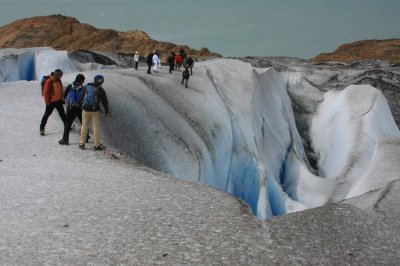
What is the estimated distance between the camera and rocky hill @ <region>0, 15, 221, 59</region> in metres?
95.6

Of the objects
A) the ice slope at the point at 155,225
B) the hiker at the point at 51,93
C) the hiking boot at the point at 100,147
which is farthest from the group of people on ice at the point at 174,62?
the ice slope at the point at 155,225

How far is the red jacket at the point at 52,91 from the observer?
583 inches

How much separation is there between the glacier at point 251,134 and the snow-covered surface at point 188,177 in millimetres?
89

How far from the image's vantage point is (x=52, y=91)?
14891 millimetres

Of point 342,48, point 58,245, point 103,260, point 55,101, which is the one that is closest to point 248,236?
point 103,260

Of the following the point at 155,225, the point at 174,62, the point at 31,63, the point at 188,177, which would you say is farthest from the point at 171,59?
the point at 31,63

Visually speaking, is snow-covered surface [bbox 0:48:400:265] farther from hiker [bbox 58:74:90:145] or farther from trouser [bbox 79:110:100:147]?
trouser [bbox 79:110:100:147]

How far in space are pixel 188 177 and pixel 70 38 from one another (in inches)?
3337

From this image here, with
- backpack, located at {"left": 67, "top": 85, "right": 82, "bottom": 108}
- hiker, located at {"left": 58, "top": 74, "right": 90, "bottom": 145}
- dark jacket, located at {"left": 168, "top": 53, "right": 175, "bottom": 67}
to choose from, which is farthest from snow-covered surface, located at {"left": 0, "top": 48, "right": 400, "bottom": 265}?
backpack, located at {"left": 67, "top": 85, "right": 82, "bottom": 108}

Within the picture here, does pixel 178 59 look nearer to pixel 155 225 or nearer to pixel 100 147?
pixel 100 147

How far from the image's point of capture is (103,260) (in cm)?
718

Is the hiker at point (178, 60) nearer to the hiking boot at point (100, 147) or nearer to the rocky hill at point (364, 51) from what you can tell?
the hiking boot at point (100, 147)

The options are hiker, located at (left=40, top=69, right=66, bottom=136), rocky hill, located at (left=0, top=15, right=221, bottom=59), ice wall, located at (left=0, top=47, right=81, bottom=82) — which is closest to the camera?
hiker, located at (left=40, top=69, right=66, bottom=136)

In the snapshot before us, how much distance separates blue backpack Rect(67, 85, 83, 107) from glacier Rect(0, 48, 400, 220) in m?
2.76
